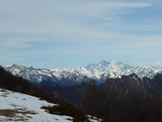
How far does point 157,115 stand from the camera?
313 ft

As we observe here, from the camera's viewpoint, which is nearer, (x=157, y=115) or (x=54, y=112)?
(x=54, y=112)

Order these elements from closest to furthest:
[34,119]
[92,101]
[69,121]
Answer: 1. [34,119]
2. [69,121]
3. [92,101]

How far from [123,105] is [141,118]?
989cm

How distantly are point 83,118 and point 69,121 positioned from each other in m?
2.41

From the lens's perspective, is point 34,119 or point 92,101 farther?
point 92,101

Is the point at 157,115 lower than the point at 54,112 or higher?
lower

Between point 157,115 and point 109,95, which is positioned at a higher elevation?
point 109,95

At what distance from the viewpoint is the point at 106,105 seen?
85.5 m

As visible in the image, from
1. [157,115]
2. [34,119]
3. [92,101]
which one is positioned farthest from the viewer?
[157,115]

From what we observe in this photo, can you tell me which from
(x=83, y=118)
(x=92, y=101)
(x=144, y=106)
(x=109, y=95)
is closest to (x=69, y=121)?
(x=83, y=118)

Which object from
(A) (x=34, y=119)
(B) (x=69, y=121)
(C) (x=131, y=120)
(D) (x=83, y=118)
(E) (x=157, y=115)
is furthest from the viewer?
(E) (x=157, y=115)

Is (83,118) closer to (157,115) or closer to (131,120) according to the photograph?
(131,120)

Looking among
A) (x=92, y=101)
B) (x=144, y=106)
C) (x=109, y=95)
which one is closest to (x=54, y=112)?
(x=92, y=101)

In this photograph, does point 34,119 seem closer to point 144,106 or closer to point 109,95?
point 109,95
